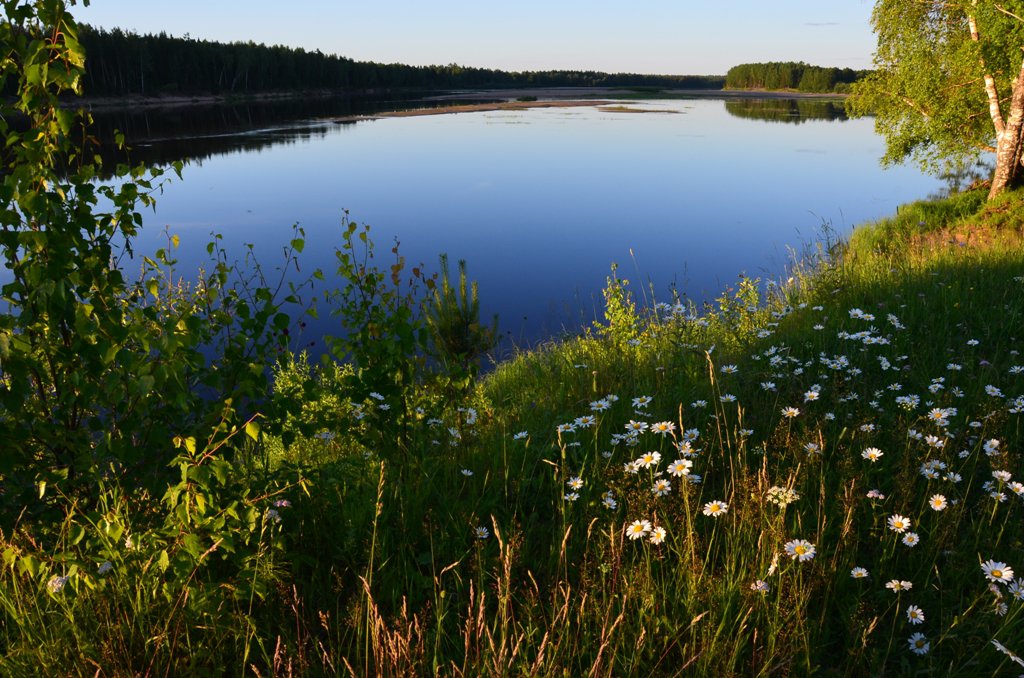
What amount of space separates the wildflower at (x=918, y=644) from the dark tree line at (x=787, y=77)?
13395 centimetres

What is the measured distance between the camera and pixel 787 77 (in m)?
152

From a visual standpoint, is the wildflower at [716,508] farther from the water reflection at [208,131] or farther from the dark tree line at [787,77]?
the dark tree line at [787,77]

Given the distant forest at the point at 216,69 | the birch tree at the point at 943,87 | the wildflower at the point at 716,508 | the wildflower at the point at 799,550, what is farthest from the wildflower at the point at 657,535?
the distant forest at the point at 216,69

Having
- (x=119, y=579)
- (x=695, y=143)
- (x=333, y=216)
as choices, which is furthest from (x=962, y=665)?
(x=695, y=143)

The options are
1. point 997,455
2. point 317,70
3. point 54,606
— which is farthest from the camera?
point 317,70

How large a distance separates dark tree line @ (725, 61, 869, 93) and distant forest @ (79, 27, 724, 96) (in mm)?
84060

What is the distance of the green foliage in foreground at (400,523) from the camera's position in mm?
2246

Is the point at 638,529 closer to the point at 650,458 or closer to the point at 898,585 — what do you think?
the point at 650,458

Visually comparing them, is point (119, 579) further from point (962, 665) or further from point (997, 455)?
point (997, 455)

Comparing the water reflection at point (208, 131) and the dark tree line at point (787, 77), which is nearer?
the water reflection at point (208, 131)

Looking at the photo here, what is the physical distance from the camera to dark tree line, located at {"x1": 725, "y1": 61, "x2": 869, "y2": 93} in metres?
134

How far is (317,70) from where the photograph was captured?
118188 mm

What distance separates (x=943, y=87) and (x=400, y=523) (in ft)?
68.6

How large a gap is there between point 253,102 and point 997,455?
104m
